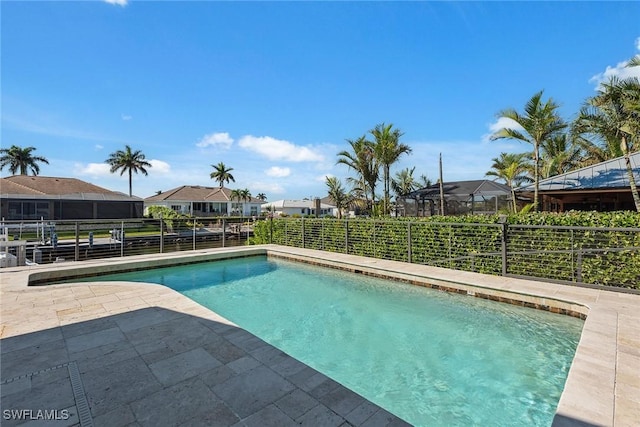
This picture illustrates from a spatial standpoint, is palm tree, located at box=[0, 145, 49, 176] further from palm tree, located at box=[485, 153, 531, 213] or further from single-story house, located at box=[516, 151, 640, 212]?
single-story house, located at box=[516, 151, 640, 212]

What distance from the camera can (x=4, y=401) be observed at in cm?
230

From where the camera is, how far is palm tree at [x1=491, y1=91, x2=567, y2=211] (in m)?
8.58

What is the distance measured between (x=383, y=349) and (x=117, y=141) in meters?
39.7

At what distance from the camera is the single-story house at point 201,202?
32.0 meters

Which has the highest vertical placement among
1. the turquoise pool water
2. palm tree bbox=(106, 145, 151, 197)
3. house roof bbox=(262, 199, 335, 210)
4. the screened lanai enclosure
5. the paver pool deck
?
palm tree bbox=(106, 145, 151, 197)

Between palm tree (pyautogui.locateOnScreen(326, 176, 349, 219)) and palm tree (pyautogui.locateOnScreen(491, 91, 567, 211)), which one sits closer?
palm tree (pyautogui.locateOnScreen(491, 91, 567, 211))

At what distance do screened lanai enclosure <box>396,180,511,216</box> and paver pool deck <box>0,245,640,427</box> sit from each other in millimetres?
9071

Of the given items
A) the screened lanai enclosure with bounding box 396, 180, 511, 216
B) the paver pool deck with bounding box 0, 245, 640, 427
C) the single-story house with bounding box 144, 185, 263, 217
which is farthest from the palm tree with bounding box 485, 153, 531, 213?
the single-story house with bounding box 144, 185, 263, 217

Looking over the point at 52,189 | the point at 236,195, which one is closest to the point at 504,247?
the point at 52,189

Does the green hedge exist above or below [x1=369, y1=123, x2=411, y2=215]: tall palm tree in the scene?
below

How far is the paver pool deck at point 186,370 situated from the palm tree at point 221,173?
1663 inches

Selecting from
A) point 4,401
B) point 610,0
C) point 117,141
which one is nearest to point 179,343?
point 4,401

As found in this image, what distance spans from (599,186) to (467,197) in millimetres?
5168

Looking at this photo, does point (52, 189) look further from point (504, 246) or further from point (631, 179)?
point (631, 179)
